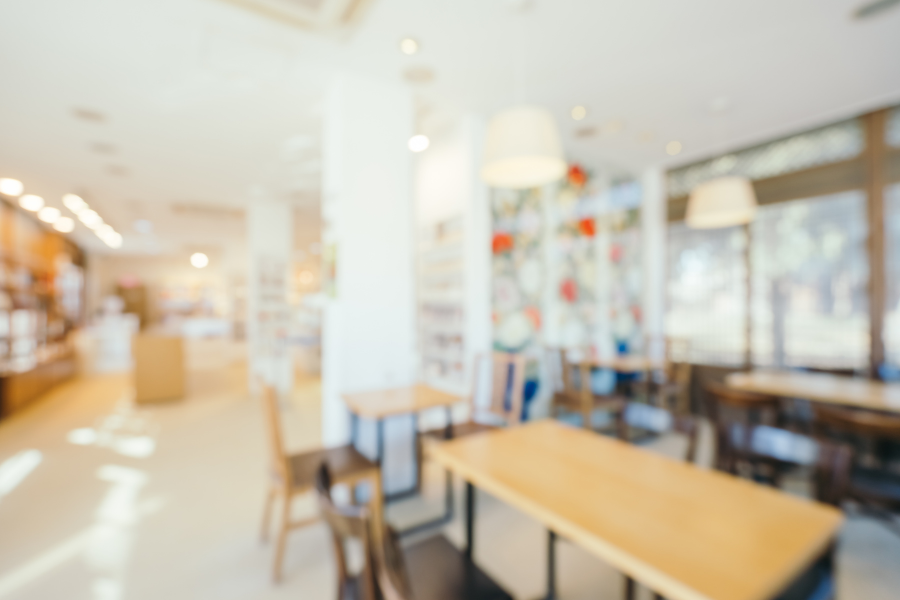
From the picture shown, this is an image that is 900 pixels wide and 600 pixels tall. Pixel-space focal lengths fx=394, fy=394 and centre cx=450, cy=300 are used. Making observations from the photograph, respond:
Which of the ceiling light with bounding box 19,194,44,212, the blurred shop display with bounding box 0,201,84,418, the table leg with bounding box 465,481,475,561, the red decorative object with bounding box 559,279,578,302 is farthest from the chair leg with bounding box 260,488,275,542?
the ceiling light with bounding box 19,194,44,212

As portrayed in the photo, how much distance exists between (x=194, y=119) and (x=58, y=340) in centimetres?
715

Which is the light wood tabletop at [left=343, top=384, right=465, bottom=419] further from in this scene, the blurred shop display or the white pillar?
the blurred shop display

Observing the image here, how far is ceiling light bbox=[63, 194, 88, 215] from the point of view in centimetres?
617

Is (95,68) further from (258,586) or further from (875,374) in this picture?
(875,374)

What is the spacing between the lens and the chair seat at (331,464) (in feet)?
7.53

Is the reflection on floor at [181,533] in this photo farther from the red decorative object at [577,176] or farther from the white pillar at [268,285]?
the red decorative object at [577,176]

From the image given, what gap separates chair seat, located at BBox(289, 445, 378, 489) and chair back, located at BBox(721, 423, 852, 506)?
1.99 m

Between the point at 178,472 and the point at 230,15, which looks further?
the point at 178,472

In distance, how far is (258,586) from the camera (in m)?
2.12

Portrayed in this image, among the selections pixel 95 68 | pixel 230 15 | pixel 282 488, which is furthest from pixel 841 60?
pixel 95 68

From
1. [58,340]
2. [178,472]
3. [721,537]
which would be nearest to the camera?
[721,537]

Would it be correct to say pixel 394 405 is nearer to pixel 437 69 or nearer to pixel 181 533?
pixel 181 533

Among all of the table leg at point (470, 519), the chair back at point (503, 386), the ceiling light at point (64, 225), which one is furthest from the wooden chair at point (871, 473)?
the ceiling light at point (64, 225)

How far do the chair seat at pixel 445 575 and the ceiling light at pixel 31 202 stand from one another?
8.21 meters
